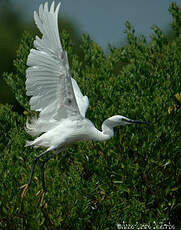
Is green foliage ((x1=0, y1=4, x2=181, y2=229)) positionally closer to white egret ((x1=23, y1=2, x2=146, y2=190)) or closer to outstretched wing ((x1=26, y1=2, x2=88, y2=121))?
white egret ((x1=23, y1=2, x2=146, y2=190))

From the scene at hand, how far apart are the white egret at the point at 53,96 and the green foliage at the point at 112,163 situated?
293 mm

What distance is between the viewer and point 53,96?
208 inches

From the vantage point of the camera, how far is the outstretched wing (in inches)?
183

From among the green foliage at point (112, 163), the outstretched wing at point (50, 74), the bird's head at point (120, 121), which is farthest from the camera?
the bird's head at point (120, 121)

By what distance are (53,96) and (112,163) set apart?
1.09 metres

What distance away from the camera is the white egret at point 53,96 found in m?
4.71

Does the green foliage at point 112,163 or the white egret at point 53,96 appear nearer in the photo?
the green foliage at point 112,163

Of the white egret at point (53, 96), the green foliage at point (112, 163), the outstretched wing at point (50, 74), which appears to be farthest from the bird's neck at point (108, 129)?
the outstretched wing at point (50, 74)

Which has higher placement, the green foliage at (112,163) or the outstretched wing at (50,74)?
the outstretched wing at (50,74)

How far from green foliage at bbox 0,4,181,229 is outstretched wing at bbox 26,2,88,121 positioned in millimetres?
725

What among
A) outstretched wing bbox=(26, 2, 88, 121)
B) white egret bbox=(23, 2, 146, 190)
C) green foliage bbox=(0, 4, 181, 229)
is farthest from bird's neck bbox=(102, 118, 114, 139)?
outstretched wing bbox=(26, 2, 88, 121)

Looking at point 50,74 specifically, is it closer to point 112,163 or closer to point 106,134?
point 106,134

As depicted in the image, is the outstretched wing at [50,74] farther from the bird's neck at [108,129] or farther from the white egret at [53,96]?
the bird's neck at [108,129]

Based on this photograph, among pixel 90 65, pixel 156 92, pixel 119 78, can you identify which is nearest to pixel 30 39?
pixel 90 65
